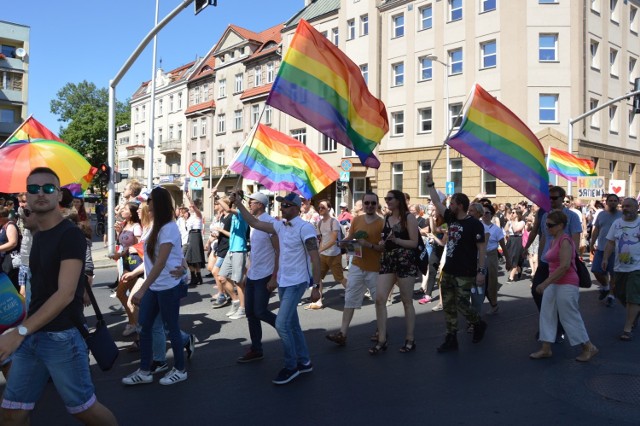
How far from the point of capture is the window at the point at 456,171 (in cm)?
3192

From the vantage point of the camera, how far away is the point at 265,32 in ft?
165

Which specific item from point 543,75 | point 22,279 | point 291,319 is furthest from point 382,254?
point 543,75

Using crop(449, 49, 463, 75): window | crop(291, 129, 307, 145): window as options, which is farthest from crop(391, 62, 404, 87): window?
crop(291, 129, 307, 145): window

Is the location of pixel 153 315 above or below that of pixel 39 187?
below

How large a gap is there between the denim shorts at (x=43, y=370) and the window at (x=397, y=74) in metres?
33.0

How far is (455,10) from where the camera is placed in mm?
31906

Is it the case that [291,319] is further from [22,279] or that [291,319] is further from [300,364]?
[22,279]

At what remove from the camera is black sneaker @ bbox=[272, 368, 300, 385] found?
5202 mm

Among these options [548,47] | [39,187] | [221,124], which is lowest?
[39,187]

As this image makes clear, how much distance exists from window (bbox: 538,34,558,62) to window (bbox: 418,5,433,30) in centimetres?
650

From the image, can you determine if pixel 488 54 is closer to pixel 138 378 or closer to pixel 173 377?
pixel 173 377

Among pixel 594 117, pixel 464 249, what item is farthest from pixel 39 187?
pixel 594 117

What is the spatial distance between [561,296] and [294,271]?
290 centimetres

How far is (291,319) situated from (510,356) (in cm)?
256
